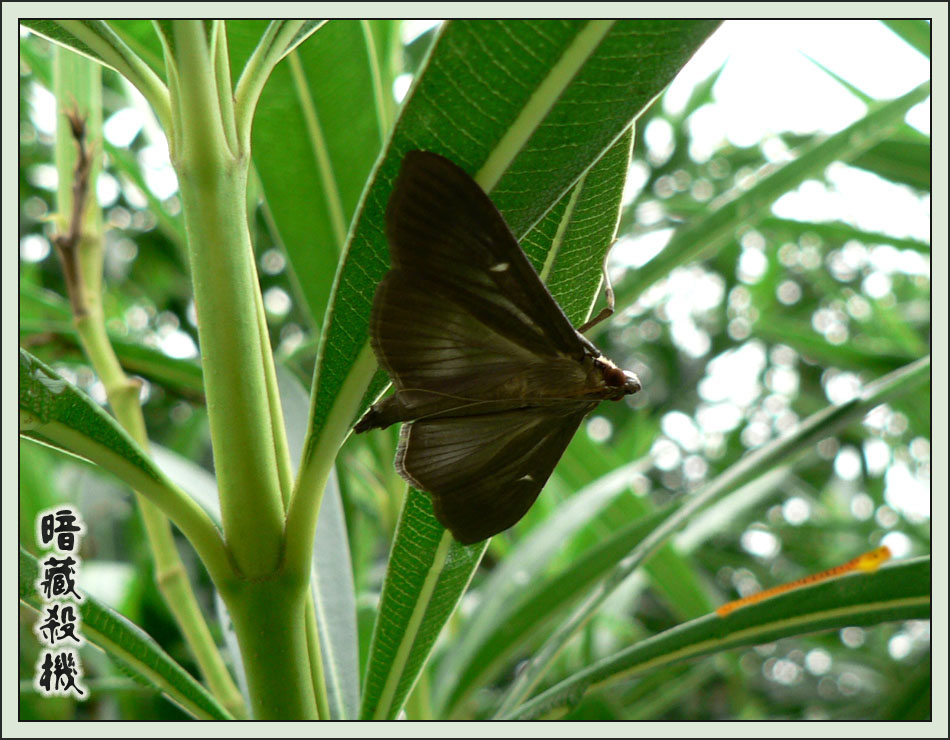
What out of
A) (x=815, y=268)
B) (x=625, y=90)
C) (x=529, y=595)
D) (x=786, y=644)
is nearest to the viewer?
(x=625, y=90)

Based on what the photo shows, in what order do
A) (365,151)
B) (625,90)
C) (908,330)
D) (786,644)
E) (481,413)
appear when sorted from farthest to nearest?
(786,644) < (908,330) < (365,151) < (481,413) < (625,90)

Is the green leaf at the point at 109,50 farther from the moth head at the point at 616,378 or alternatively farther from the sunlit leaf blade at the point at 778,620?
the sunlit leaf blade at the point at 778,620

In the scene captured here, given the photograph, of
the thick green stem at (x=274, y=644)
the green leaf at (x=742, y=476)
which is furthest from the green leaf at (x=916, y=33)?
the thick green stem at (x=274, y=644)

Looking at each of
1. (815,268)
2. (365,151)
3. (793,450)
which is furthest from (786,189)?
(815,268)

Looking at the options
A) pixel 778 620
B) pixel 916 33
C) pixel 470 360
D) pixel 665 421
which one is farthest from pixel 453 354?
pixel 665 421

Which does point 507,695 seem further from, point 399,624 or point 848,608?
point 848,608

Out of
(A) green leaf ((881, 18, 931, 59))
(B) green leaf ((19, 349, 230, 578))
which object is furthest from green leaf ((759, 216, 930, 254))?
(B) green leaf ((19, 349, 230, 578))

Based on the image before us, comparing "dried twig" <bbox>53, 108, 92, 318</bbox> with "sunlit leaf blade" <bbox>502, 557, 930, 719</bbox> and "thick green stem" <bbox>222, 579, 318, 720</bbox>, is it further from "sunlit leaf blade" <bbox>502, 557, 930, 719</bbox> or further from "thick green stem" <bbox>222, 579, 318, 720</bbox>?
"sunlit leaf blade" <bbox>502, 557, 930, 719</bbox>
